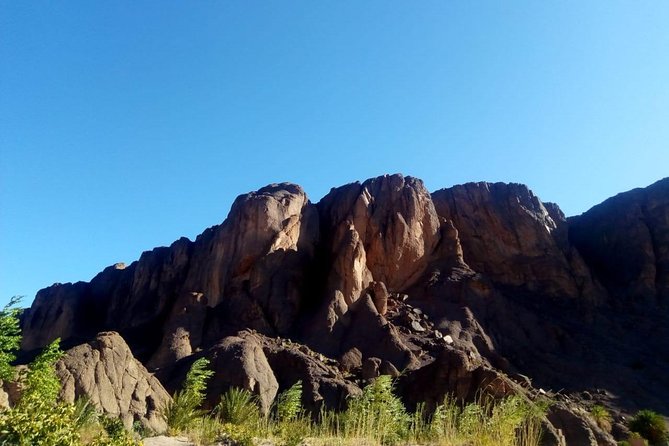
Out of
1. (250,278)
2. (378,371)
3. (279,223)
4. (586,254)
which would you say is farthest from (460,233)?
(378,371)

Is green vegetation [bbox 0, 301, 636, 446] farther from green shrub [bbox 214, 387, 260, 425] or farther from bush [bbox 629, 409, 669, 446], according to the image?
bush [bbox 629, 409, 669, 446]

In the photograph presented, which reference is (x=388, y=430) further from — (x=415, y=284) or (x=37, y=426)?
(x=415, y=284)

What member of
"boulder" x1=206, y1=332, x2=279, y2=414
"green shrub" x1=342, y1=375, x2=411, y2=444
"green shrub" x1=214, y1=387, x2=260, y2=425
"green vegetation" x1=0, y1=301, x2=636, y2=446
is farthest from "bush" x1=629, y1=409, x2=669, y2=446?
"green shrub" x1=342, y1=375, x2=411, y2=444

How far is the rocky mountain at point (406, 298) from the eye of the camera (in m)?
32.0

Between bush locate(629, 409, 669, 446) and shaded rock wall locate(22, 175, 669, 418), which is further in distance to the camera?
shaded rock wall locate(22, 175, 669, 418)

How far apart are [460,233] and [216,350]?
38.5 m

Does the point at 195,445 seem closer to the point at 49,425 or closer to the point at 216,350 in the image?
the point at 49,425

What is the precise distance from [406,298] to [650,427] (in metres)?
22.0

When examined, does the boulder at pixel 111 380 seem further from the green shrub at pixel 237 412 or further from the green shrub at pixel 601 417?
the green shrub at pixel 601 417

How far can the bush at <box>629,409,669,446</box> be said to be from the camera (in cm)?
2944

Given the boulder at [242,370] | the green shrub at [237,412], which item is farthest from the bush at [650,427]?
the green shrub at [237,412]

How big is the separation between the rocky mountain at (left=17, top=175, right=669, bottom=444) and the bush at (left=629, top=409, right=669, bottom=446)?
4.66 meters

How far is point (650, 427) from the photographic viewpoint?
30547mm

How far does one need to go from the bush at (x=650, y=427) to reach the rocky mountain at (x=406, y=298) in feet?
15.3
